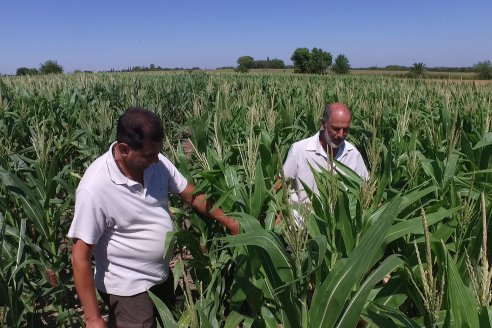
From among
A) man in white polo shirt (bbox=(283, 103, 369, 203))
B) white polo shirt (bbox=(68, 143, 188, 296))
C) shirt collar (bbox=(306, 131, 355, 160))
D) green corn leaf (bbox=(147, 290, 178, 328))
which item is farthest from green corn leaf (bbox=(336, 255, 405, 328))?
shirt collar (bbox=(306, 131, 355, 160))

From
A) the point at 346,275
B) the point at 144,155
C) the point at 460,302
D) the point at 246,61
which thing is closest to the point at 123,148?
the point at 144,155

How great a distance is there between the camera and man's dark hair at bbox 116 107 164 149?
1806 mm

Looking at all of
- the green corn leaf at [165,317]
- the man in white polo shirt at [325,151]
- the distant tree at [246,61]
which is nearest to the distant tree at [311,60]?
the distant tree at [246,61]

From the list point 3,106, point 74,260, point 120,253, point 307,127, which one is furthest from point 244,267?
point 3,106

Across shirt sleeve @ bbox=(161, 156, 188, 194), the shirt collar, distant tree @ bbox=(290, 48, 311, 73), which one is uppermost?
distant tree @ bbox=(290, 48, 311, 73)

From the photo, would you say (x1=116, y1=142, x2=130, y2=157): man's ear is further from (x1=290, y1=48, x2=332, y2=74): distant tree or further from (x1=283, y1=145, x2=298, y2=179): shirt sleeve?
(x1=290, y1=48, x2=332, y2=74): distant tree

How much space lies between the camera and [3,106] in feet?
19.7

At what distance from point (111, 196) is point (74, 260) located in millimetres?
324

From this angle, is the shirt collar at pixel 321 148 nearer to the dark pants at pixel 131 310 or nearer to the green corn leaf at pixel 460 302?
the dark pants at pixel 131 310

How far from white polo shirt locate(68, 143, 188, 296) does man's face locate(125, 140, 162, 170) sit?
0.39 feet

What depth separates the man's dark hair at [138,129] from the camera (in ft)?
5.92

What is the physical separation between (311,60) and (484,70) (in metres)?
28.5

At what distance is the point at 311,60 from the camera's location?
72250 millimetres

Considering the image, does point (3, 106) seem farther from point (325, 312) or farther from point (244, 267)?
point (325, 312)
